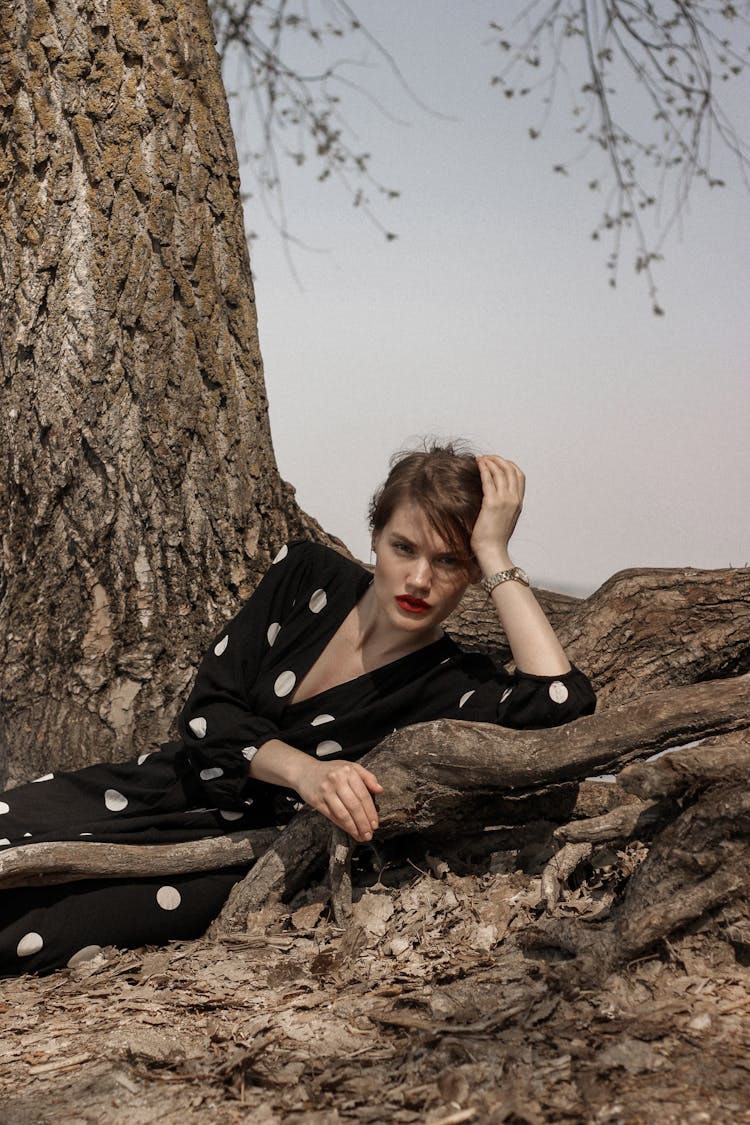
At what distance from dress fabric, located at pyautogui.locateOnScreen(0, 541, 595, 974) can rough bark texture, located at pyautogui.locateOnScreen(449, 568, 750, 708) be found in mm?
586

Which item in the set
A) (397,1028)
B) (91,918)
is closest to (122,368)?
(91,918)

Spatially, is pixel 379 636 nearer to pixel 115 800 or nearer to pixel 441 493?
pixel 441 493

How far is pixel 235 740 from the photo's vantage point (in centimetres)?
342

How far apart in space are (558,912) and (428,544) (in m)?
1.17

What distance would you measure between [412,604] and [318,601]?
1.79ft

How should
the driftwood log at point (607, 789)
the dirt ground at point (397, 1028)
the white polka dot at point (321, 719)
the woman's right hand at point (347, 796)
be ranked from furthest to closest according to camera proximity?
the white polka dot at point (321, 719) → the woman's right hand at point (347, 796) → the driftwood log at point (607, 789) → the dirt ground at point (397, 1028)

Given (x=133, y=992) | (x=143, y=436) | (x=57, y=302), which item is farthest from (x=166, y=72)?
(x=133, y=992)

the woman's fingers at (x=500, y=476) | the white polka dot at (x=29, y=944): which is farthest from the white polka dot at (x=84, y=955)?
the woman's fingers at (x=500, y=476)

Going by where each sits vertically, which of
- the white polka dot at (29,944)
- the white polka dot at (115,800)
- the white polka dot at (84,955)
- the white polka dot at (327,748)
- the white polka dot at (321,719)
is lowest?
the white polka dot at (84,955)

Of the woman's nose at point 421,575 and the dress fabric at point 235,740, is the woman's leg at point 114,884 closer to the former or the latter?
the dress fabric at point 235,740

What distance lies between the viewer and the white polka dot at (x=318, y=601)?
375 centimetres

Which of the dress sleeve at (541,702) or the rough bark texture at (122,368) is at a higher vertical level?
the rough bark texture at (122,368)

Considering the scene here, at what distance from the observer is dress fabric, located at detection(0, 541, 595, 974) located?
3.38m

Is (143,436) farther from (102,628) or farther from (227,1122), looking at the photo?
(227,1122)
